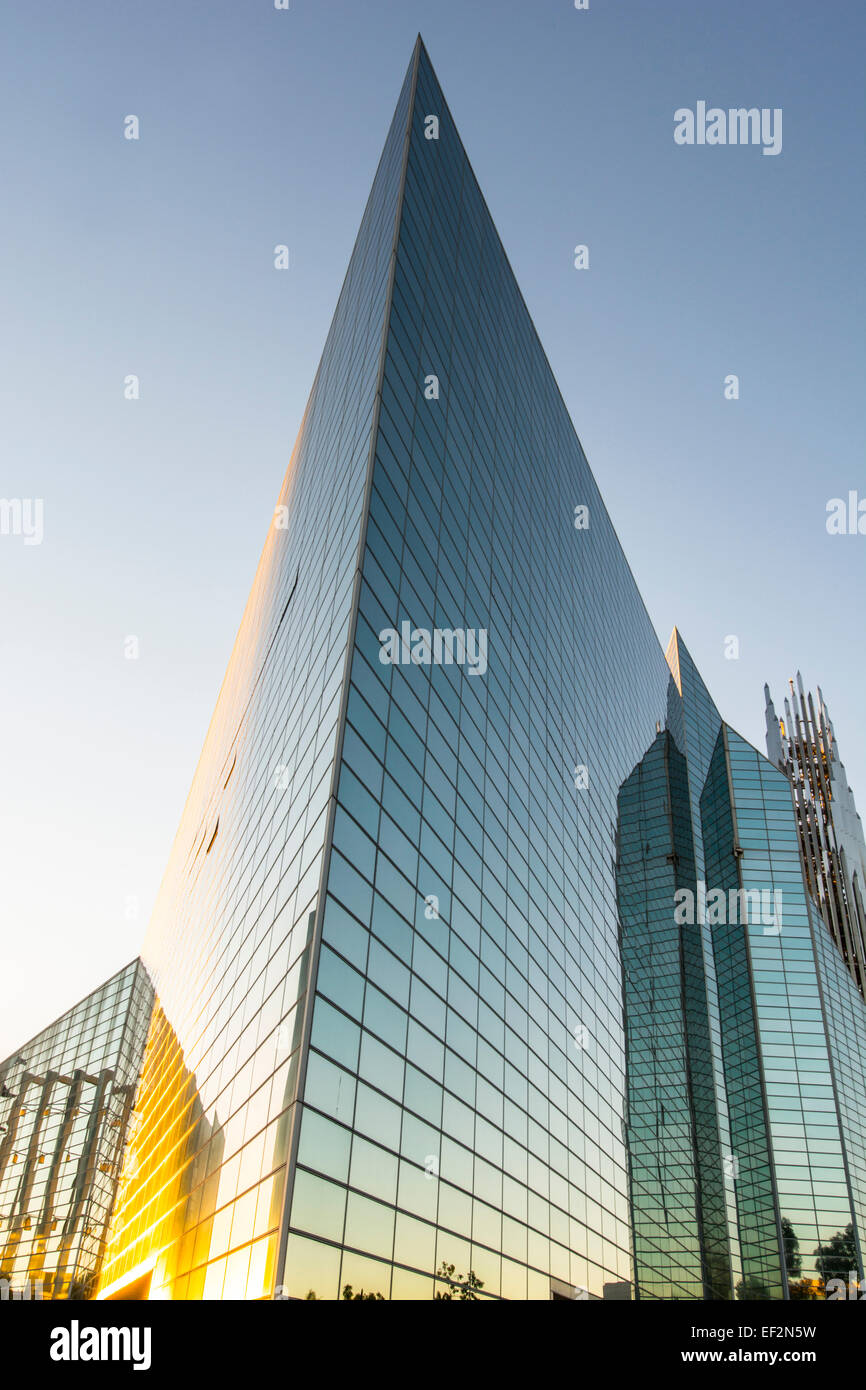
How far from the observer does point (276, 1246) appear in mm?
15961

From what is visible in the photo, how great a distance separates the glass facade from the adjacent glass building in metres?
12.0

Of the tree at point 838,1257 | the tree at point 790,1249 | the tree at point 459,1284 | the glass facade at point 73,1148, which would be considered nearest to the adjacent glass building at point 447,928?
the tree at point 459,1284

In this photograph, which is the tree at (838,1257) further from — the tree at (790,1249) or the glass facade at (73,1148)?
the glass facade at (73,1148)

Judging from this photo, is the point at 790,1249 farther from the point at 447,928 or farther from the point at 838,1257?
the point at 447,928

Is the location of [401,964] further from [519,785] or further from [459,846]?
[519,785]

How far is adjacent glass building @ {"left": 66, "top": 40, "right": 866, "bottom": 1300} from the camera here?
2022cm

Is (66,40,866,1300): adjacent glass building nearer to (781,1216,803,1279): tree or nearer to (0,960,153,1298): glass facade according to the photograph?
(781,1216,803,1279): tree

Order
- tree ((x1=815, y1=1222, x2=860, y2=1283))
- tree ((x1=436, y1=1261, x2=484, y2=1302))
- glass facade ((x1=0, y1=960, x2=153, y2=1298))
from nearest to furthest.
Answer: tree ((x1=436, y1=1261, x2=484, y2=1302)) → tree ((x1=815, y1=1222, x2=860, y2=1283)) → glass facade ((x1=0, y1=960, x2=153, y2=1298))

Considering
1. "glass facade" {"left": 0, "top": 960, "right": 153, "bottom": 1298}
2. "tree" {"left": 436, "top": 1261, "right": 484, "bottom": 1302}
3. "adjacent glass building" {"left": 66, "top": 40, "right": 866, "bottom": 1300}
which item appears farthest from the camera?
"glass facade" {"left": 0, "top": 960, "right": 153, "bottom": 1298}

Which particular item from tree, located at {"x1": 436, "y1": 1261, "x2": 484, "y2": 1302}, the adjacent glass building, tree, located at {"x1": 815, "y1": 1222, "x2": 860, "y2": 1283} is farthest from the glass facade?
tree, located at {"x1": 815, "y1": 1222, "x2": 860, "y2": 1283}

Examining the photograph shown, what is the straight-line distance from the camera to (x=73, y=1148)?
6806cm

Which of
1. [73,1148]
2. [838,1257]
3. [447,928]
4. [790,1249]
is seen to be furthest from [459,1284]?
[73,1148]

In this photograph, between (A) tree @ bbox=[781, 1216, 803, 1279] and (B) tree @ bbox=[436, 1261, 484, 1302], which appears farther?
(A) tree @ bbox=[781, 1216, 803, 1279]
